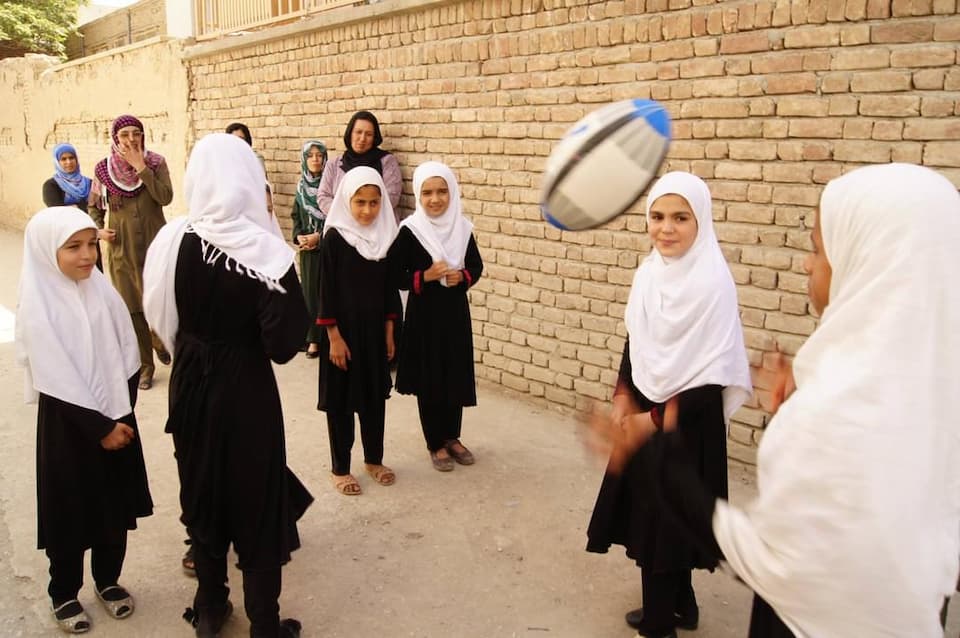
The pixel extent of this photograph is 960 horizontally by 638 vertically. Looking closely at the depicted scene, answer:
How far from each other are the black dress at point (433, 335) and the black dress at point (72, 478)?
1745mm

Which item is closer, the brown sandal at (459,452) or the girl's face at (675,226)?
the girl's face at (675,226)

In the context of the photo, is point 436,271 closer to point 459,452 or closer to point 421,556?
point 459,452

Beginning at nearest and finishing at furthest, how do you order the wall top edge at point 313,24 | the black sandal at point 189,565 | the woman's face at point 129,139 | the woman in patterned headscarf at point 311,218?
the black sandal at point 189,565 < the woman's face at point 129,139 < the wall top edge at point 313,24 < the woman in patterned headscarf at point 311,218

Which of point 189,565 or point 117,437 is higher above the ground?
point 117,437

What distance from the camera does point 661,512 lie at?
101 inches

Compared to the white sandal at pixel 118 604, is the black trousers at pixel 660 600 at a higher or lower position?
higher

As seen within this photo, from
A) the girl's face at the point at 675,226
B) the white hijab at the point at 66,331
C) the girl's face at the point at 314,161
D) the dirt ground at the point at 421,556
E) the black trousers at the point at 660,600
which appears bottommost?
the dirt ground at the point at 421,556

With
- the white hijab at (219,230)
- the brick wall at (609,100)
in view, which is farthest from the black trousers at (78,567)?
the brick wall at (609,100)

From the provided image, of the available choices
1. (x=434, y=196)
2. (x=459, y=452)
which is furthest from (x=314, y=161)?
(x=459, y=452)

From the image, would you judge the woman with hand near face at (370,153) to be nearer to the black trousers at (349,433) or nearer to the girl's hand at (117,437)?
the black trousers at (349,433)

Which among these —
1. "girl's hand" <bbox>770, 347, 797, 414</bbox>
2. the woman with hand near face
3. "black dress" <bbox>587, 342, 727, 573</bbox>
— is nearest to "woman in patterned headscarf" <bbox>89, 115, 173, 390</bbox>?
the woman with hand near face

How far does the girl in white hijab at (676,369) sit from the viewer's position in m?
2.64

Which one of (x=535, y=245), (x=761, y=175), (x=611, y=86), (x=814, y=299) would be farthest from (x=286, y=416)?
(x=814, y=299)

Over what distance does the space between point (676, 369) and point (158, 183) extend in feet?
15.4
